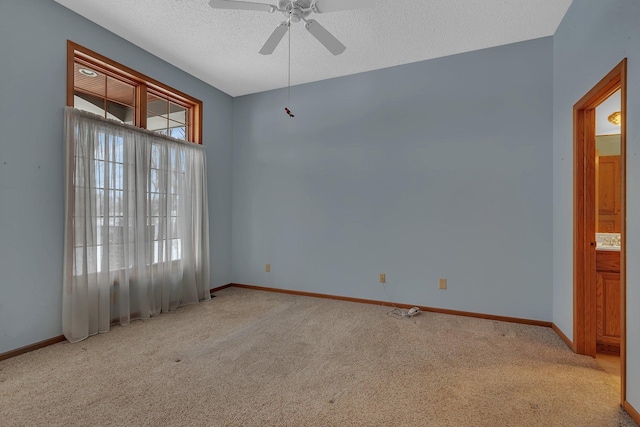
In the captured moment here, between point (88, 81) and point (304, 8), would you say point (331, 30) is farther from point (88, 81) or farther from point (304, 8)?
point (88, 81)

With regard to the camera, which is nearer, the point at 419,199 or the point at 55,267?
the point at 55,267

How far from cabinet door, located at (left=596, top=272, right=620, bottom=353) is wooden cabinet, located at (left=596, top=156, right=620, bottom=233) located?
78cm

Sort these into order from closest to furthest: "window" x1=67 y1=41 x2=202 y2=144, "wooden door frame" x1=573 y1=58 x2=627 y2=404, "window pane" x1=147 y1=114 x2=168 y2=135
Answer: "wooden door frame" x1=573 y1=58 x2=627 y2=404 < "window" x1=67 y1=41 x2=202 y2=144 < "window pane" x1=147 y1=114 x2=168 y2=135

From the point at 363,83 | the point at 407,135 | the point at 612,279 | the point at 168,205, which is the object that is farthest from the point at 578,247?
the point at 168,205

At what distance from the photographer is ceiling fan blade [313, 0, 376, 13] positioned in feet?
6.36

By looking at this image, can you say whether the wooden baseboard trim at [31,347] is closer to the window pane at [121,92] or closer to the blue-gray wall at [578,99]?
the window pane at [121,92]

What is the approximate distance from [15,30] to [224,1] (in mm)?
1801

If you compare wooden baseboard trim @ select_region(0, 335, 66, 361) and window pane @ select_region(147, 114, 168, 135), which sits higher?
window pane @ select_region(147, 114, 168, 135)

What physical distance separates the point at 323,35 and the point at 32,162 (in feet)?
8.31

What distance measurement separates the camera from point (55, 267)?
2617 mm

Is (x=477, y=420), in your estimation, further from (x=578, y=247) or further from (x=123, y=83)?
(x=123, y=83)

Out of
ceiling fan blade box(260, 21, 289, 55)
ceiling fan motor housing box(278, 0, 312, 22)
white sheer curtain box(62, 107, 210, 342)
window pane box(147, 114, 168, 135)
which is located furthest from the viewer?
window pane box(147, 114, 168, 135)

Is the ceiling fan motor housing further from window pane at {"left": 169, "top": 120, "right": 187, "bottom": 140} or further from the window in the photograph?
window pane at {"left": 169, "top": 120, "right": 187, "bottom": 140}

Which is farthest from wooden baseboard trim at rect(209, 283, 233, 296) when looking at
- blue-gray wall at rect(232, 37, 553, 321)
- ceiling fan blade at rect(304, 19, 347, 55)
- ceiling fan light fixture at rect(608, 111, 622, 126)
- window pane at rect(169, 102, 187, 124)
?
ceiling fan light fixture at rect(608, 111, 622, 126)
